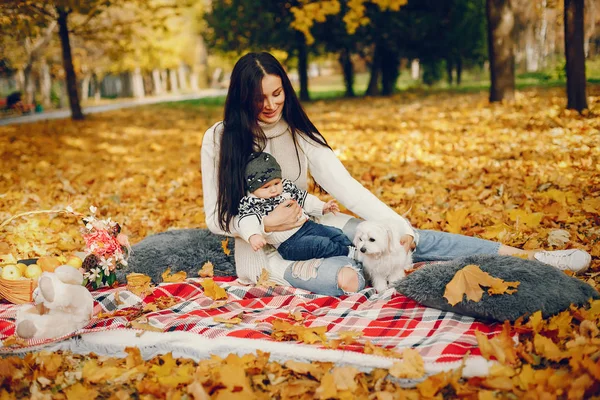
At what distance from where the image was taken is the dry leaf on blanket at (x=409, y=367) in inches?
88.4

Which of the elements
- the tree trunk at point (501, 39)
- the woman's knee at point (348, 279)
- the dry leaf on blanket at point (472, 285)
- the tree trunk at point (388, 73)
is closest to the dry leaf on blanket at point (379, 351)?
the dry leaf on blanket at point (472, 285)

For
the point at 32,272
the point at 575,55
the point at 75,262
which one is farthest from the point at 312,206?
the point at 575,55

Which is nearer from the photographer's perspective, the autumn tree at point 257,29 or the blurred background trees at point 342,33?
the blurred background trees at point 342,33

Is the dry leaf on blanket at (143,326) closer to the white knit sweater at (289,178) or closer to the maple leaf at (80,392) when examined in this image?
the maple leaf at (80,392)

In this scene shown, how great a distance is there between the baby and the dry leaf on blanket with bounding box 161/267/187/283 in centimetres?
68

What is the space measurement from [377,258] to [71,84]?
47.1 feet

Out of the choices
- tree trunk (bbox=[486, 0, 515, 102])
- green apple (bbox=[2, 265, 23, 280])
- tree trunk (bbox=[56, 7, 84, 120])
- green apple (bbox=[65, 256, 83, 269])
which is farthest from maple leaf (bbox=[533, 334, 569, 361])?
tree trunk (bbox=[56, 7, 84, 120])

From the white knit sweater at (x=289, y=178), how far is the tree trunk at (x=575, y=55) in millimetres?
6315

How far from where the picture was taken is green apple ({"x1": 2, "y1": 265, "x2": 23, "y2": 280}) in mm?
3096

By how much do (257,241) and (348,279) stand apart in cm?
61

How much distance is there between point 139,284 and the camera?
350 cm

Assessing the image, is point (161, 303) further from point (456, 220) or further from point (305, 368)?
point (456, 220)

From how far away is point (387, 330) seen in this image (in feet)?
8.84

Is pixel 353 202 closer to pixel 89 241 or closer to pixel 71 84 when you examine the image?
pixel 89 241
